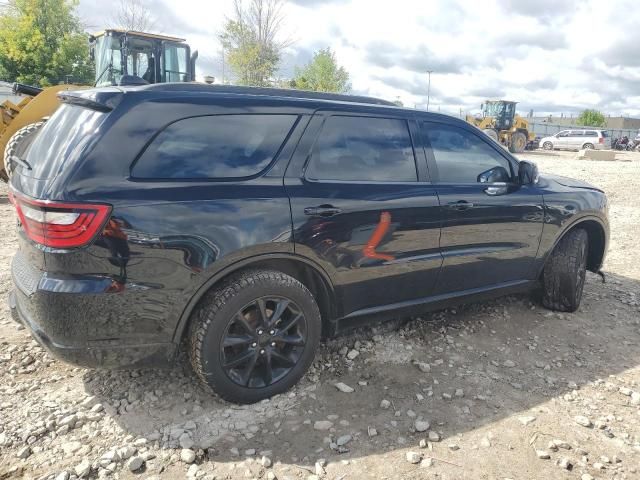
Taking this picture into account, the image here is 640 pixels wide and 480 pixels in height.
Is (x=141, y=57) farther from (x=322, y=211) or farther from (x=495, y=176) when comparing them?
(x=322, y=211)

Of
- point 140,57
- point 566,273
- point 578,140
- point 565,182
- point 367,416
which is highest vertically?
point 140,57

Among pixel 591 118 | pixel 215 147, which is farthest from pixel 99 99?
pixel 591 118

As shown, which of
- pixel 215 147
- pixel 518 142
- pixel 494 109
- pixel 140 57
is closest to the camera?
pixel 215 147

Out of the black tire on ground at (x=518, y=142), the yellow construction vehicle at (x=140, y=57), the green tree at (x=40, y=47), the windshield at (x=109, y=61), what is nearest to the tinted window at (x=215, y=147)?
the yellow construction vehicle at (x=140, y=57)

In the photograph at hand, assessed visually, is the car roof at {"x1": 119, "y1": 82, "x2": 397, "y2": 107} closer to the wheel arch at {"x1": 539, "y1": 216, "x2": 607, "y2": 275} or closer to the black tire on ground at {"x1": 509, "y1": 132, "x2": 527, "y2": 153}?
the wheel arch at {"x1": 539, "y1": 216, "x2": 607, "y2": 275}

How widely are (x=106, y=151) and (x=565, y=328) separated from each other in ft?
12.2

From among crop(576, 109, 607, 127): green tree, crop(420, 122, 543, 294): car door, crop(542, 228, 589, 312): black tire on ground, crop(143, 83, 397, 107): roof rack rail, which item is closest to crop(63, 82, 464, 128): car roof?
crop(143, 83, 397, 107): roof rack rail

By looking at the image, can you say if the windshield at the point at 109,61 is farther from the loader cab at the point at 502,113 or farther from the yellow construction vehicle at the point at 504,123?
the loader cab at the point at 502,113

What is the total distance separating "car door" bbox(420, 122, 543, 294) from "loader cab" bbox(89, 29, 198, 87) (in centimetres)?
883

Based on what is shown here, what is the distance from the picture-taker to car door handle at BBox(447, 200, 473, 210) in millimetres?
3390

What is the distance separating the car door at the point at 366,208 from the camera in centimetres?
282

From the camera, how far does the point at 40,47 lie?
2938cm

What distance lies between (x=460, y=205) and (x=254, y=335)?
5.62 feet

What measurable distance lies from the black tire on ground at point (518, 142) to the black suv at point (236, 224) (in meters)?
27.5
